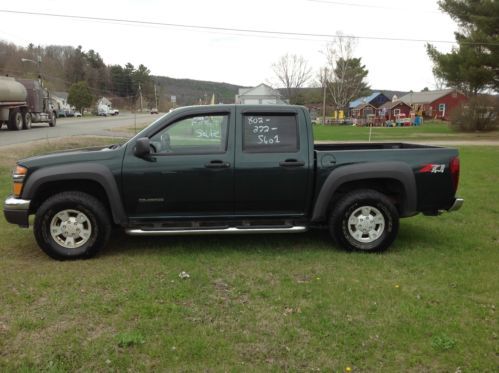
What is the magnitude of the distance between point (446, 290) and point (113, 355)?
9.76ft

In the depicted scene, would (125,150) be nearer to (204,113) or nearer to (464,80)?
(204,113)

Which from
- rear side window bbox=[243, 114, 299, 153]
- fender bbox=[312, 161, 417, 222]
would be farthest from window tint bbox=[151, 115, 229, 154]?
fender bbox=[312, 161, 417, 222]

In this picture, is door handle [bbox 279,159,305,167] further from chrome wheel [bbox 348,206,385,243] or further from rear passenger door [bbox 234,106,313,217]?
chrome wheel [bbox 348,206,385,243]

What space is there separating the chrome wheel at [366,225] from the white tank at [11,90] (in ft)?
81.6

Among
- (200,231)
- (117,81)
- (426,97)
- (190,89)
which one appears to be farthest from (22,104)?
(117,81)

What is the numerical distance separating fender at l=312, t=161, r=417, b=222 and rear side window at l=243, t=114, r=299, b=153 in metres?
0.56

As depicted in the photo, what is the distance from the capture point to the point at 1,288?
425 centimetres

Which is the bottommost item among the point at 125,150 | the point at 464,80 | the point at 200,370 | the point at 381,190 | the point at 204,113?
the point at 200,370

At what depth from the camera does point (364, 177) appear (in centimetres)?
523

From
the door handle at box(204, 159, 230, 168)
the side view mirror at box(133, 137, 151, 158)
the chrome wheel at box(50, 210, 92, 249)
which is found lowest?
the chrome wheel at box(50, 210, 92, 249)

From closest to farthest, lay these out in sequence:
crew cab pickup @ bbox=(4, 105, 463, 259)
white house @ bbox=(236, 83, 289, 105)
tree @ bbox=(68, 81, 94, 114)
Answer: crew cab pickup @ bbox=(4, 105, 463, 259) → white house @ bbox=(236, 83, 289, 105) → tree @ bbox=(68, 81, 94, 114)

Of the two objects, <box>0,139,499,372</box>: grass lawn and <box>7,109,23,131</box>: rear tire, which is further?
<box>7,109,23,131</box>: rear tire

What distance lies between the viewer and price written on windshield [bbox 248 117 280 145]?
5.28 metres

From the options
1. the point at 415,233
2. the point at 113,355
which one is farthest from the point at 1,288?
the point at 415,233
